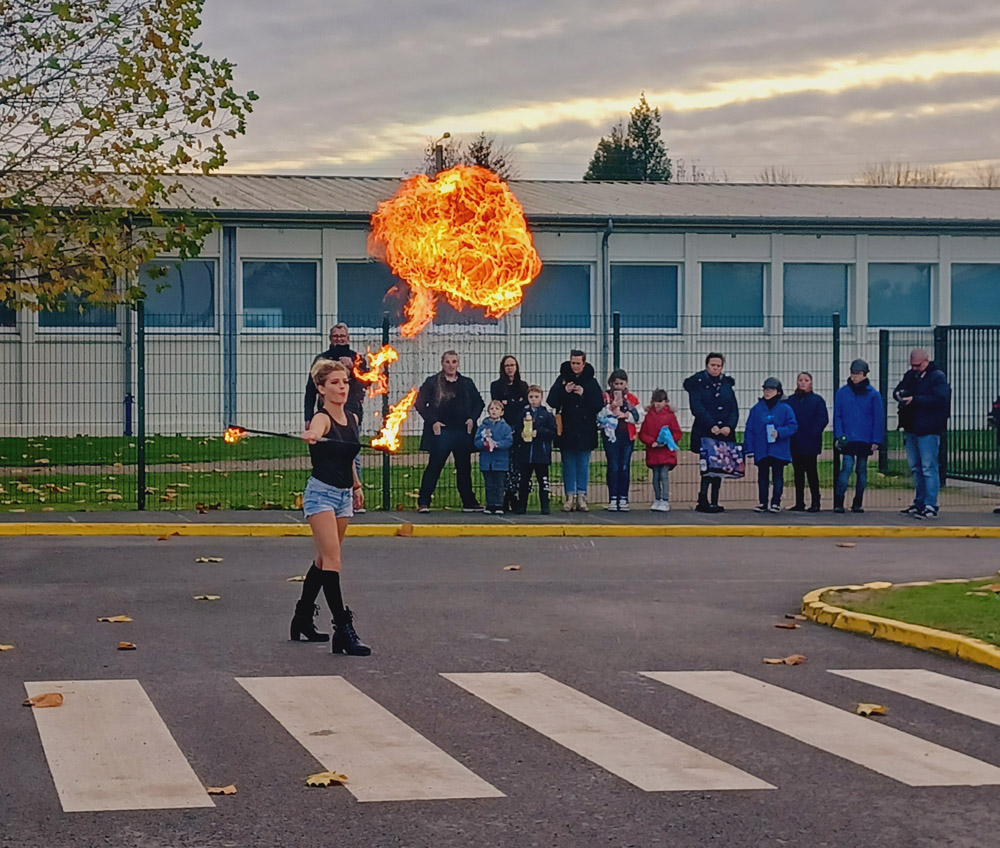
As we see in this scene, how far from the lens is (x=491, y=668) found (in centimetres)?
1020

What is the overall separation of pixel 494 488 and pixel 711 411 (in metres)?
2.81

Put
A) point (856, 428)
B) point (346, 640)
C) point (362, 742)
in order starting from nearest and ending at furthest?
point (362, 742) → point (346, 640) → point (856, 428)

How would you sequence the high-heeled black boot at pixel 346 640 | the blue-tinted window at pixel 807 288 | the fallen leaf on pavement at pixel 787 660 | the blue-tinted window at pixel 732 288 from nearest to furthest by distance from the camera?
the fallen leaf on pavement at pixel 787 660 < the high-heeled black boot at pixel 346 640 < the blue-tinted window at pixel 732 288 < the blue-tinted window at pixel 807 288

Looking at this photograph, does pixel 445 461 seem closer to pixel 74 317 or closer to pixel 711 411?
pixel 711 411

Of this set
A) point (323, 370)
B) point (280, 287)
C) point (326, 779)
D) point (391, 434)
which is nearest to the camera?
point (326, 779)

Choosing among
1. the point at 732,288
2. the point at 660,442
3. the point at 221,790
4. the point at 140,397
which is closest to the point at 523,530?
the point at 660,442

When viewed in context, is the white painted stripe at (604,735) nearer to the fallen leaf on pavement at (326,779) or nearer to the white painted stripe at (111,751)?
the fallen leaf on pavement at (326,779)

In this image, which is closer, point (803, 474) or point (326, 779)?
point (326, 779)

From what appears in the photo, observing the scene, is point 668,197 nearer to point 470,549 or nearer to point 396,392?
point 396,392

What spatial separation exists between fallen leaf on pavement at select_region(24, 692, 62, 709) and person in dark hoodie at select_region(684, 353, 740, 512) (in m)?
12.6

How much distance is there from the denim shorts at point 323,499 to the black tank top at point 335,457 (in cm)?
3

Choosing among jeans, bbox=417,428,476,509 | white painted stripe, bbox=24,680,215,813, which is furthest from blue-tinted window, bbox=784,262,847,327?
white painted stripe, bbox=24,680,215,813

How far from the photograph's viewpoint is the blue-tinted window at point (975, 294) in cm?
3709

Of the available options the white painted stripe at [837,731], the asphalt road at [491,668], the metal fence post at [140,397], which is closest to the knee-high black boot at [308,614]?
the asphalt road at [491,668]
